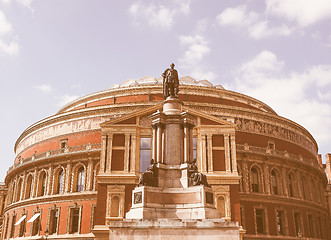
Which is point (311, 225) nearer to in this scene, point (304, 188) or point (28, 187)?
point (304, 188)

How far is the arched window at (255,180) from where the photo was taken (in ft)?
126

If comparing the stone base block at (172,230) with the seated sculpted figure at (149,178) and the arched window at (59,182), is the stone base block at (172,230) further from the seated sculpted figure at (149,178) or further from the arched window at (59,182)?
the arched window at (59,182)

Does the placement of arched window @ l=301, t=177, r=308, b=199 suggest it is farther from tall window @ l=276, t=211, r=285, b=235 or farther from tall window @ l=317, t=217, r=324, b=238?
tall window @ l=276, t=211, r=285, b=235

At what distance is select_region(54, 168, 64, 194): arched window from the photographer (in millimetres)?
38722

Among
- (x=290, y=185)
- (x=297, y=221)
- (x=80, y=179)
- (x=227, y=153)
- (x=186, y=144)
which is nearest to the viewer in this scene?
(x=186, y=144)

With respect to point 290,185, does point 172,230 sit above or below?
Result: below

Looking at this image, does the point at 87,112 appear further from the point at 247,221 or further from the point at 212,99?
the point at 247,221

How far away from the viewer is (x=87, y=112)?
133 ft

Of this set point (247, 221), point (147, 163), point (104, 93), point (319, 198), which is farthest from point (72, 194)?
point (319, 198)

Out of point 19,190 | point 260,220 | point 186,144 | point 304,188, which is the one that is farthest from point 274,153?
point 19,190

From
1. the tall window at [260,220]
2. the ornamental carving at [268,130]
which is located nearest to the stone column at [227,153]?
the ornamental carving at [268,130]

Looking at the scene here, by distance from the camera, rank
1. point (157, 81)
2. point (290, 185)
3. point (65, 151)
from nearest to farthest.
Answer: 1. point (65, 151)
2. point (290, 185)
3. point (157, 81)

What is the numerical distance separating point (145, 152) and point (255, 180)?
44.6ft

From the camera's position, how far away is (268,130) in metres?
41.6
